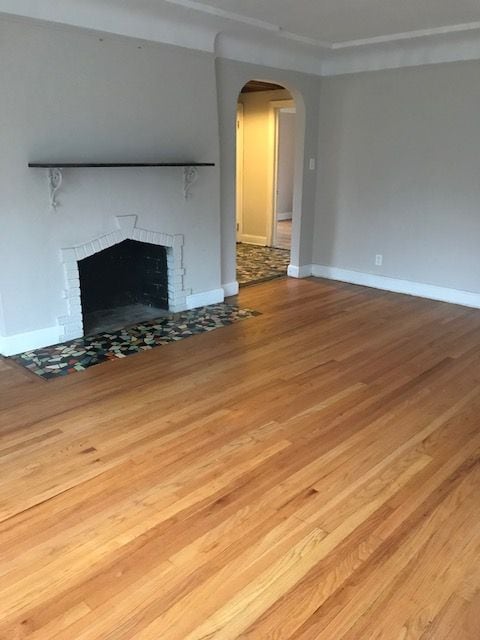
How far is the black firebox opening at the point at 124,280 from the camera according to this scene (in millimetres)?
4492

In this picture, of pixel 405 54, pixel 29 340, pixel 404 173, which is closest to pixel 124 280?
pixel 29 340

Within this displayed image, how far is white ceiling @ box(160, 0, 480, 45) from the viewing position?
3.57 metres

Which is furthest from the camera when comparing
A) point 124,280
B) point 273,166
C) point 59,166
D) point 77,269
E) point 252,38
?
point 273,166

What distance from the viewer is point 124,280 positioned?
4789mm

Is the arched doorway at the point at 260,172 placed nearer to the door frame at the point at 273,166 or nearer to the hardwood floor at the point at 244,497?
the door frame at the point at 273,166

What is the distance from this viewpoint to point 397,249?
5.39 m

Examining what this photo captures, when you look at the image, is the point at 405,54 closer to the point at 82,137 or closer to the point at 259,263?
the point at 259,263

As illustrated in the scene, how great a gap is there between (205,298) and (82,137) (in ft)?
5.89

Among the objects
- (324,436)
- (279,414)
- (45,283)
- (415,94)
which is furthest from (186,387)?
(415,94)

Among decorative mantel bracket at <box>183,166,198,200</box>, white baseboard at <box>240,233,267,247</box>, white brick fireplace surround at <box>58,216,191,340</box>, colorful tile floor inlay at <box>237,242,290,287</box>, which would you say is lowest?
colorful tile floor inlay at <box>237,242,290,287</box>

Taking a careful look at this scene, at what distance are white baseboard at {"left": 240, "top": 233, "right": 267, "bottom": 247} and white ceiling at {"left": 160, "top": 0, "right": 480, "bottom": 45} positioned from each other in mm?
3698

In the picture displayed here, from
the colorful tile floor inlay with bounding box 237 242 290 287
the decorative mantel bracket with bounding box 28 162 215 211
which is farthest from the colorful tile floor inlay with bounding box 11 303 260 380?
the colorful tile floor inlay with bounding box 237 242 290 287

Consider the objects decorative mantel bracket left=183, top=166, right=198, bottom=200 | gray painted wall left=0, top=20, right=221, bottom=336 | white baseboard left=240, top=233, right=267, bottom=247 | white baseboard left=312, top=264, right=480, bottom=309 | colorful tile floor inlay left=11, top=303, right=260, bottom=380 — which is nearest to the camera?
gray painted wall left=0, top=20, right=221, bottom=336

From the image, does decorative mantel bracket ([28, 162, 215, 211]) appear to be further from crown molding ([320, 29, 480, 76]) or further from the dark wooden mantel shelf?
crown molding ([320, 29, 480, 76])
